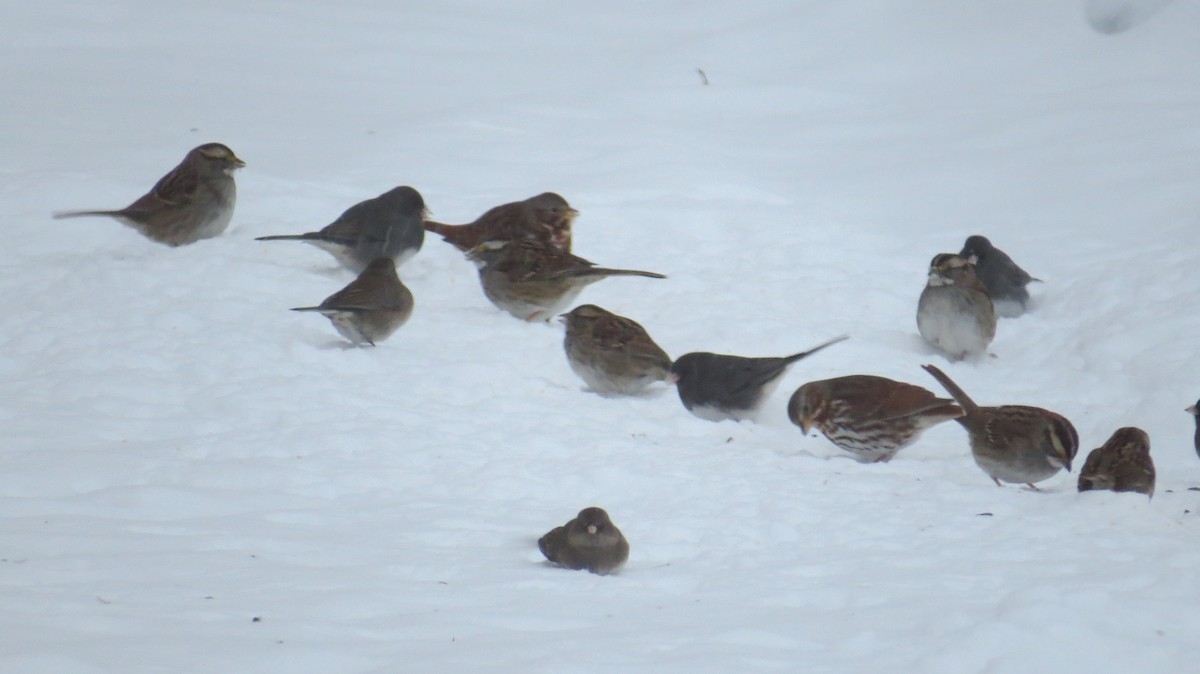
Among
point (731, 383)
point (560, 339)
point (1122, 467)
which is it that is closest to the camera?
point (1122, 467)

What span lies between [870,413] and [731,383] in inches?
31.6

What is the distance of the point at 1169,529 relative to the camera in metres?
4.94

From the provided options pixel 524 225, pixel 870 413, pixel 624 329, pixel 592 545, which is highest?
pixel 524 225

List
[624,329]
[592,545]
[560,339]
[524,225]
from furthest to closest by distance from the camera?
1. [524,225]
2. [560,339]
3. [624,329]
4. [592,545]

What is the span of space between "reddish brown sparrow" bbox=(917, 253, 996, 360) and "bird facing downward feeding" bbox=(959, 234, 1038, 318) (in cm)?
46

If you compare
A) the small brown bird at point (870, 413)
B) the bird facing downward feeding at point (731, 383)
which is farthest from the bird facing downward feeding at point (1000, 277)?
the small brown bird at point (870, 413)

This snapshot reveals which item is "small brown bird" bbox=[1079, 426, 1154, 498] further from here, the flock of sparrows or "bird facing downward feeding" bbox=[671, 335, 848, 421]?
"bird facing downward feeding" bbox=[671, 335, 848, 421]

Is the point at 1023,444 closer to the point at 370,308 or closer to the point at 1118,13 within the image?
the point at 370,308

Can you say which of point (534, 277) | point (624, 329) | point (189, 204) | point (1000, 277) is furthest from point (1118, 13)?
point (189, 204)

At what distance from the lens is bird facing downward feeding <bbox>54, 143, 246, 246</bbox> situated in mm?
8312

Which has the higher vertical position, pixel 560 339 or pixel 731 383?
pixel 731 383

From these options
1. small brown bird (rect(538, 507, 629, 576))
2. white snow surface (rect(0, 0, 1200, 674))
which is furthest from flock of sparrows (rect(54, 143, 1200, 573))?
white snow surface (rect(0, 0, 1200, 674))

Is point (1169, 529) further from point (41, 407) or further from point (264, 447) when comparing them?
point (41, 407)

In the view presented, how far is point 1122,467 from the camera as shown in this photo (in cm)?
548
